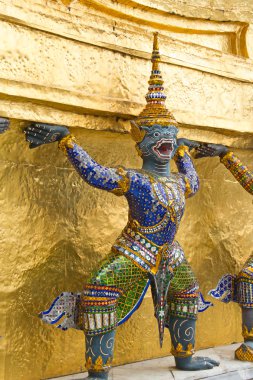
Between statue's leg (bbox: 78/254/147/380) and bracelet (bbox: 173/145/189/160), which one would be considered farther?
bracelet (bbox: 173/145/189/160)

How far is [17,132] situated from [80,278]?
0.86 meters

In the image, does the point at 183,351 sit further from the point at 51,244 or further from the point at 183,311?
the point at 51,244

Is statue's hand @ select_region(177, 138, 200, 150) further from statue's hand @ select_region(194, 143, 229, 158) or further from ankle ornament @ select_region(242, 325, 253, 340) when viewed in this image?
ankle ornament @ select_region(242, 325, 253, 340)

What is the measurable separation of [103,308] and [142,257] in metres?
0.32

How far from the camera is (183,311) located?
3344mm

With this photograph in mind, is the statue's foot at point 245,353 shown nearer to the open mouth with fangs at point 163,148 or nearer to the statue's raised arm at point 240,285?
the statue's raised arm at point 240,285

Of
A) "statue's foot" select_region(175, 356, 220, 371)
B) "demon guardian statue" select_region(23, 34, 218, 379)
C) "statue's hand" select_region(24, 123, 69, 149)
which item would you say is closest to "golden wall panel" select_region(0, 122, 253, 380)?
"statue's hand" select_region(24, 123, 69, 149)

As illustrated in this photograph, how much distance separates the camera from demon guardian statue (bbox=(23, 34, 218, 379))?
9.91 feet

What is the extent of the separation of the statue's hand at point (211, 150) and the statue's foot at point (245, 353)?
1.15 metres

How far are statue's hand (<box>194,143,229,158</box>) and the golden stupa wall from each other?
0.28ft

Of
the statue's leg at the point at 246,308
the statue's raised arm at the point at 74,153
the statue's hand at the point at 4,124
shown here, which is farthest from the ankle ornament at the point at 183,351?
the statue's hand at the point at 4,124

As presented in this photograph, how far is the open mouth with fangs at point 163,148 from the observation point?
Result: 10.6 feet

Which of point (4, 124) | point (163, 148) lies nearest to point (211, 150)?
point (163, 148)

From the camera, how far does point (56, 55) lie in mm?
3268
